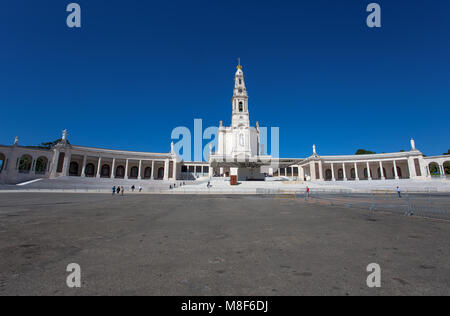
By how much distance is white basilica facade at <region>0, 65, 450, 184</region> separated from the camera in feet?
164

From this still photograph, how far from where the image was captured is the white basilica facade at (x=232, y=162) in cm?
4997

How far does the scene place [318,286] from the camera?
255 centimetres

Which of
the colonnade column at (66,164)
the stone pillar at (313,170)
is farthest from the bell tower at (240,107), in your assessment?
the colonnade column at (66,164)

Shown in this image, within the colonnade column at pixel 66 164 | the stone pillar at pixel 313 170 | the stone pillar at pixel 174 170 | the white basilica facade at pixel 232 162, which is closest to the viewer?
the white basilica facade at pixel 232 162

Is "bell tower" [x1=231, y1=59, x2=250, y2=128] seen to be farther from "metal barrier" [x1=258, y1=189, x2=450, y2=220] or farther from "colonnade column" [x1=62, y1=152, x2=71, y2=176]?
"colonnade column" [x1=62, y1=152, x2=71, y2=176]

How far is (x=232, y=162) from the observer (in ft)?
169

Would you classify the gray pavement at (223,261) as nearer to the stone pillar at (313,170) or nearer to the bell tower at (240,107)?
the bell tower at (240,107)

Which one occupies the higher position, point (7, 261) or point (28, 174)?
point (28, 174)
